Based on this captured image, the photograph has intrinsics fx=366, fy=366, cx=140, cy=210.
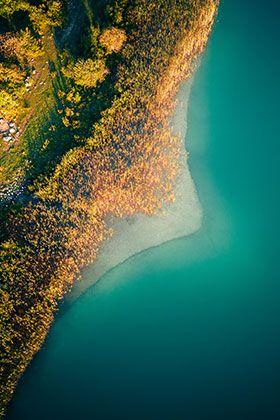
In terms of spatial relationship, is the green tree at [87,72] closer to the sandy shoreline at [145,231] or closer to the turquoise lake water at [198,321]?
the turquoise lake water at [198,321]

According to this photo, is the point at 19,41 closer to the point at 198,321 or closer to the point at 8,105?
the point at 8,105

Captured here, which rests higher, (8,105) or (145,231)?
(8,105)

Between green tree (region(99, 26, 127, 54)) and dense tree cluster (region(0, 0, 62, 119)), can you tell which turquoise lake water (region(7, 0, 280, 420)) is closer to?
green tree (region(99, 26, 127, 54))

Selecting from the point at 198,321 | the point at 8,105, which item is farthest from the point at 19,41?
the point at 198,321

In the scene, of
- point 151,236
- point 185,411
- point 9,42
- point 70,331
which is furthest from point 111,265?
point 9,42

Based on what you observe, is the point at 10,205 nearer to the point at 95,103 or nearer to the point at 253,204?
the point at 95,103

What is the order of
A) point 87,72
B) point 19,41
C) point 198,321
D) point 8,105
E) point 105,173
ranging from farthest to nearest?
point 19,41, point 87,72, point 8,105, point 105,173, point 198,321
